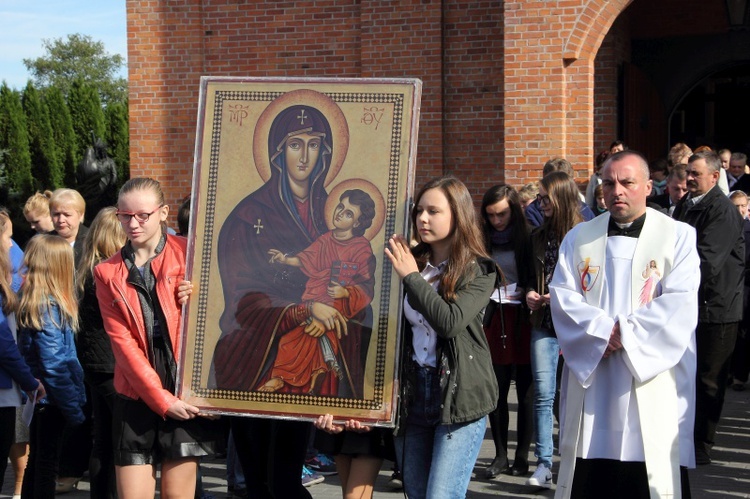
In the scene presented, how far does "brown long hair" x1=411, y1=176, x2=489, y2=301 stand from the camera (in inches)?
183

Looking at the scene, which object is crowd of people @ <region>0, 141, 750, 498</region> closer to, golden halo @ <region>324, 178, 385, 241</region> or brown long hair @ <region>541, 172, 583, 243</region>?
golden halo @ <region>324, 178, 385, 241</region>

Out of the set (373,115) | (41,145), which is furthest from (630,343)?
(41,145)

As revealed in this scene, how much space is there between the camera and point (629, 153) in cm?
516

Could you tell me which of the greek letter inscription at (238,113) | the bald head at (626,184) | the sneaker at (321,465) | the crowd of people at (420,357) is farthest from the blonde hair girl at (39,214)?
the bald head at (626,184)

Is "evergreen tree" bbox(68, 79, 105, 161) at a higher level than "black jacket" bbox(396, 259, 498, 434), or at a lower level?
higher

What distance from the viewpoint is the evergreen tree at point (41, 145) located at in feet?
88.9

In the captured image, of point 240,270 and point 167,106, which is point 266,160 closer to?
point 240,270

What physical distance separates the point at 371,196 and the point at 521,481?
3447 mm

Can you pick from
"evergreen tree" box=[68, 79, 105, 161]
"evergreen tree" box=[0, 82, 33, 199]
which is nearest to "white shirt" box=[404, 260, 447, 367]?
"evergreen tree" box=[0, 82, 33, 199]

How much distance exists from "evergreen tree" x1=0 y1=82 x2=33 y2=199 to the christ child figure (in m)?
22.7

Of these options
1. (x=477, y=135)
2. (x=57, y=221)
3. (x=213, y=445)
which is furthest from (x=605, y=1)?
(x=213, y=445)

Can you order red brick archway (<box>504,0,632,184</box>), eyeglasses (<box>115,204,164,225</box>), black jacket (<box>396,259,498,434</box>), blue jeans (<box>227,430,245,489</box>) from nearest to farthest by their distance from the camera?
black jacket (<box>396,259,498,434</box>), eyeglasses (<box>115,204,164,225</box>), blue jeans (<box>227,430,245,489</box>), red brick archway (<box>504,0,632,184</box>)

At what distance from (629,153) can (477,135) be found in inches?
319

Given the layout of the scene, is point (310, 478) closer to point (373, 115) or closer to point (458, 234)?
point (458, 234)
